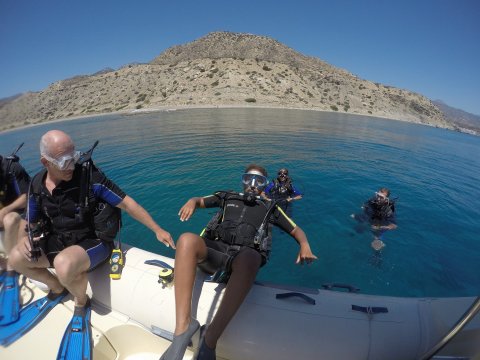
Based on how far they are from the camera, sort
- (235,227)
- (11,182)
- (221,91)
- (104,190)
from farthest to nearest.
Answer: (221,91) < (11,182) < (235,227) < (104,190)

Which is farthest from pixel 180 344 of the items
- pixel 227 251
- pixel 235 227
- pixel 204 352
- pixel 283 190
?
pixel 283 190

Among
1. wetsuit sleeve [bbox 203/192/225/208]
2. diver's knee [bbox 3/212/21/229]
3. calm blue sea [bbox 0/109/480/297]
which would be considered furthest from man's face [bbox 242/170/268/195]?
diver's knee [bbox 3/212/21/229]

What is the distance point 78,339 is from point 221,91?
5497 cm

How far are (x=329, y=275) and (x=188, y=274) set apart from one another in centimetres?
385

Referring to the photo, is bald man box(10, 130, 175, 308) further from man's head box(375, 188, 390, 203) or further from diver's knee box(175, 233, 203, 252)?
man's head box(375, 188, 390, 203)

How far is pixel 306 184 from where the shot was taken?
394 inches

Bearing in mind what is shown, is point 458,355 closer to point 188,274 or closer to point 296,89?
point 188,274

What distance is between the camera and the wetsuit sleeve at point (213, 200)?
3.70 meters

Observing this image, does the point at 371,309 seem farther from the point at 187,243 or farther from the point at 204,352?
the point at 187,243

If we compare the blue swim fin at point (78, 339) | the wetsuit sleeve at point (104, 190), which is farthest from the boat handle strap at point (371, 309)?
the wetsuit sleeve at point (104, 190)

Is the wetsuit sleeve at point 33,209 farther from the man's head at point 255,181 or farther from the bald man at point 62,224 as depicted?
the man's head at point 255,181

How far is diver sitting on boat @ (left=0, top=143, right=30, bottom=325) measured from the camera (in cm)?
308

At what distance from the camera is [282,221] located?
138 inches

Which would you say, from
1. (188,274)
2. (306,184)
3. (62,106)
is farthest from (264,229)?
(62,106)
